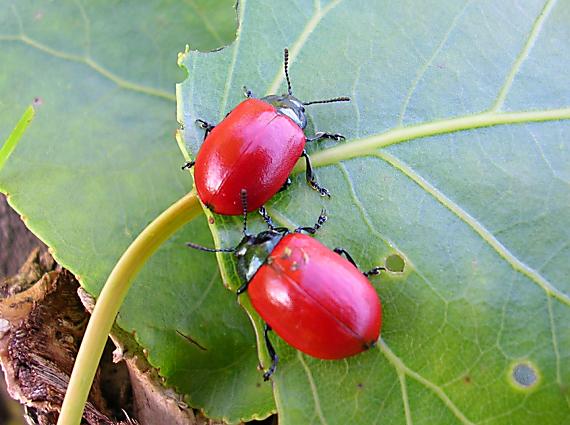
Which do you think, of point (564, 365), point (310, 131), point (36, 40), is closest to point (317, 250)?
point (310, 131)

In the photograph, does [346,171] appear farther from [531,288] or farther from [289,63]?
[531,288]

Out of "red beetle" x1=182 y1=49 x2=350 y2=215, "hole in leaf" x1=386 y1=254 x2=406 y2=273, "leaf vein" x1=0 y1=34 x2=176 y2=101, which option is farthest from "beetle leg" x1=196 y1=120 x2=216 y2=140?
"hole in leaf" x1=386 y1=254 x2=406 y2=273

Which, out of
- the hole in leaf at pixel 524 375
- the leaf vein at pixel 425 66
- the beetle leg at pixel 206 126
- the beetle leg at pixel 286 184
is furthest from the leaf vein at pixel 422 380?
the beetle leg at pixel 206 126

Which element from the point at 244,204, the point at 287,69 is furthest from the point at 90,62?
the point at 244,204

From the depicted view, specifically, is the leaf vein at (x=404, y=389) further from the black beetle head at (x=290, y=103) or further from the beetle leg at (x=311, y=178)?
the black beetle head at (x=290, y=103)

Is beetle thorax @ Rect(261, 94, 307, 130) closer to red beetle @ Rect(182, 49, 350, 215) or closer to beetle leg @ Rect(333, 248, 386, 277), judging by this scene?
red beetle @ Rect(182, 49, 350, 215)
